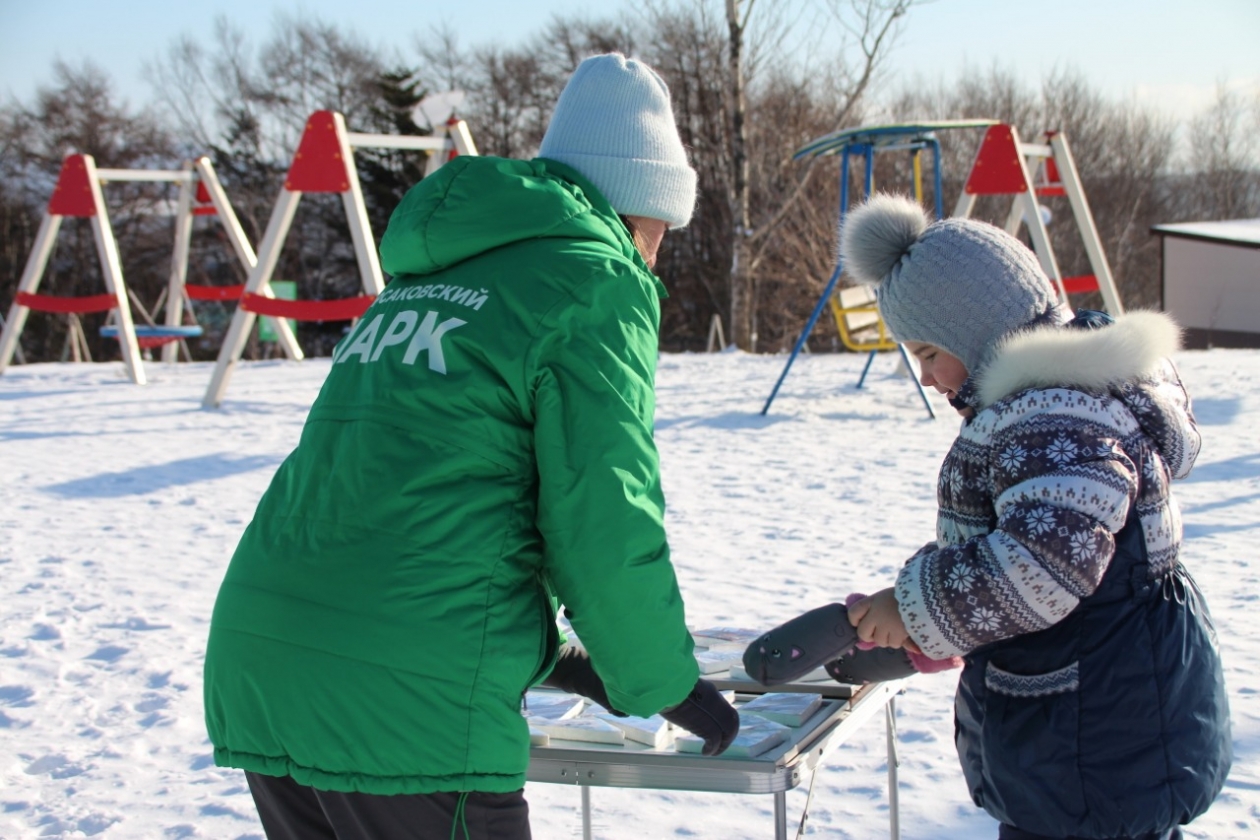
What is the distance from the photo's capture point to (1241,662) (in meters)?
3.23

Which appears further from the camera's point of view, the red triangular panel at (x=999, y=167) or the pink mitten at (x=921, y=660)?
the red triangular panel at (x=999, y=167)

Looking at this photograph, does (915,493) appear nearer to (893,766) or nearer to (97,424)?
(893,766)

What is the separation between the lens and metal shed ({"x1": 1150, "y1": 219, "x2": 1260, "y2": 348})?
21.6 m

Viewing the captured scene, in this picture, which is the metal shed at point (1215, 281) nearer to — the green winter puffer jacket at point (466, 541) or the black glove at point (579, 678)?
the black glove at point (579, 678)

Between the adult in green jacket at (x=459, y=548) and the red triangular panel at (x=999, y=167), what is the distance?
25.1 feet

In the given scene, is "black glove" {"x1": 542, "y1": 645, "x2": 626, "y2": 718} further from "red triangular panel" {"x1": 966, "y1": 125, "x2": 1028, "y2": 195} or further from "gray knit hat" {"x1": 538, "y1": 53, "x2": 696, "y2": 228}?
"red triangular panel" {"x1": 966, "y1": 125, "x2": 1028, "y2": 195}

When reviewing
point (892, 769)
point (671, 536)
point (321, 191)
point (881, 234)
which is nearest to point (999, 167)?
point (671, 536)

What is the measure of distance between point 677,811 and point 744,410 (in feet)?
21.3

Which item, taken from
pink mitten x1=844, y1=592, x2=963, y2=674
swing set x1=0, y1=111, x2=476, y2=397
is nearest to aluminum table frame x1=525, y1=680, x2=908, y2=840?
pink mitten x1=844, y1=592, x2=963, y2=674

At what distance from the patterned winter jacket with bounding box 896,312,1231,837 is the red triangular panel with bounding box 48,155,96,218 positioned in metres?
10.5

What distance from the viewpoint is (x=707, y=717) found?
140 cm

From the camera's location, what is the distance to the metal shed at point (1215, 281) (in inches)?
851

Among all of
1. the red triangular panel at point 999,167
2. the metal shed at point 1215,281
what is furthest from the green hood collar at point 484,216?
the metal shed at point 1215,281

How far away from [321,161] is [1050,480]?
7608 millimetres
